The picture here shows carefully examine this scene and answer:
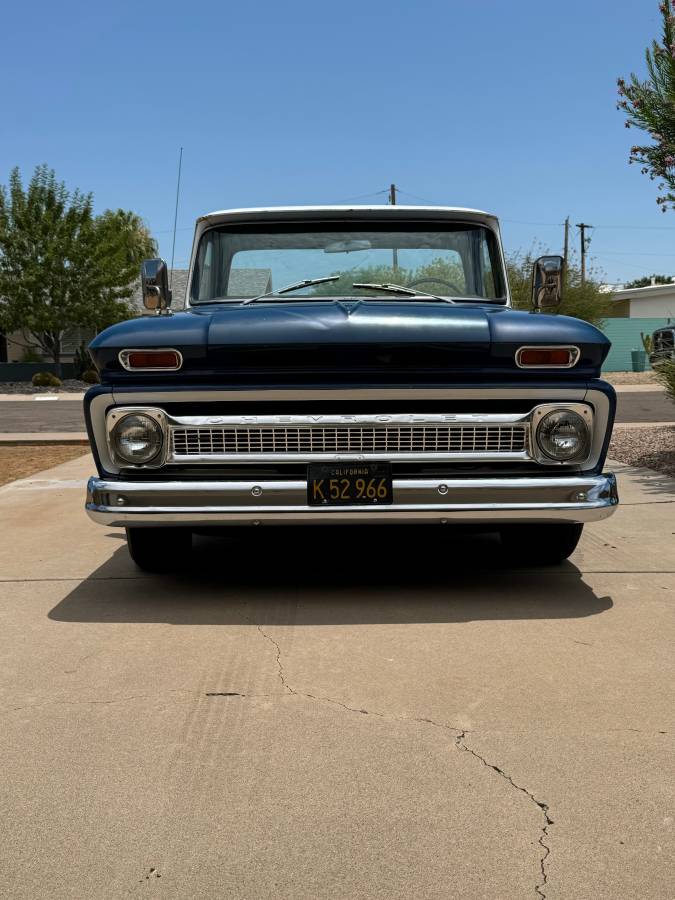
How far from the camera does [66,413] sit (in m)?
20.2

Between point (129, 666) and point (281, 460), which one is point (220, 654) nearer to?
point (129, 666)

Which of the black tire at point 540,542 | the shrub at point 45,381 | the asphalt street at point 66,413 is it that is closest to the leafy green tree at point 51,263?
the shrub at point 45,381

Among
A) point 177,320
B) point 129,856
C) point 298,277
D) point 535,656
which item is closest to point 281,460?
point 177,320

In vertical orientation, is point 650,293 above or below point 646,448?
above

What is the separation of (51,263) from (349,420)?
97.3 feet

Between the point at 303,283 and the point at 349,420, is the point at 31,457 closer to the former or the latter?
the point at 303,283

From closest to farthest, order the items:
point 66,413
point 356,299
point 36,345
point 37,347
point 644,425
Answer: point 356,299
point 644,425
point 66,413
point 36,345
point 37,347

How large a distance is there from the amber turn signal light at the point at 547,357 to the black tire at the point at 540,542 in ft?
3.08

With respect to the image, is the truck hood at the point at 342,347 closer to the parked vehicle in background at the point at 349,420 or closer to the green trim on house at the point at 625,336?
the parked vehicle in background at the point at 349,420

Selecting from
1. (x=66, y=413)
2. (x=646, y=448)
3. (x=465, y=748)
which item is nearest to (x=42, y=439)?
(x=66, y=413)

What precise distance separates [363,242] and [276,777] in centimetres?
379

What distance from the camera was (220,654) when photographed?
3967 millimetres

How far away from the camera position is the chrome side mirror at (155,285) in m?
5.73

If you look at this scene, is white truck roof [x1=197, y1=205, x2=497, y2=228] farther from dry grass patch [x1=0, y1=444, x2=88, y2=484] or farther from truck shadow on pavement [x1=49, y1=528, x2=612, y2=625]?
dry grass patch [x1=0, y1=444, x2=88, y2=484]
